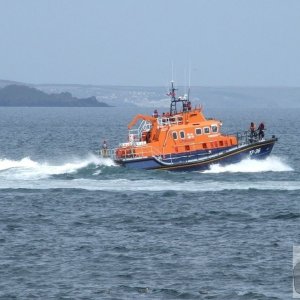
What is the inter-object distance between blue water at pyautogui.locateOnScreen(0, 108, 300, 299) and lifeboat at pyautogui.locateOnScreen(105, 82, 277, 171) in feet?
2.31

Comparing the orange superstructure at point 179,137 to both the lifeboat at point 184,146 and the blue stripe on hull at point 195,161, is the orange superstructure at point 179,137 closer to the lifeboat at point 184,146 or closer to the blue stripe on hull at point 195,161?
the lifeboat at point 184,146

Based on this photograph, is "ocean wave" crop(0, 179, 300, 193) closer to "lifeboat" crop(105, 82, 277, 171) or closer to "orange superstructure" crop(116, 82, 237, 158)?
"lifeboat" crop(105, 82, 277, 171)

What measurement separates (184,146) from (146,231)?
19.7 m

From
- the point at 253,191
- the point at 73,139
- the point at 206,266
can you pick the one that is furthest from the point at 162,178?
the point at 73,139

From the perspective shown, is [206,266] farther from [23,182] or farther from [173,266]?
[23,182]

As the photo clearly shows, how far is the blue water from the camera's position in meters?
30.8

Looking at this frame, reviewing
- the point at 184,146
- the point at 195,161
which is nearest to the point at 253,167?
the point at 195,161

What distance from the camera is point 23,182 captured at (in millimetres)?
54281

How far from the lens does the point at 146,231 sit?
39.2 m

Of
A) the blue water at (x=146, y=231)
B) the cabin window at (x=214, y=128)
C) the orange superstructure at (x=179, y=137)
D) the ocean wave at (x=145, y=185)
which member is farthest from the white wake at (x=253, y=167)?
the ocean wave at (x=145, y=185)

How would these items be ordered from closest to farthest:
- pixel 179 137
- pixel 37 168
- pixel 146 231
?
1. pixel 146 231
2. pixel 179 137
3. pixel 37 168

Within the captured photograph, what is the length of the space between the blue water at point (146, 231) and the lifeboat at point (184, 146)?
27.7 inches

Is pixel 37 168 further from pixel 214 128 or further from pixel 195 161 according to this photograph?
pixel 214 128

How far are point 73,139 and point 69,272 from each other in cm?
7278
